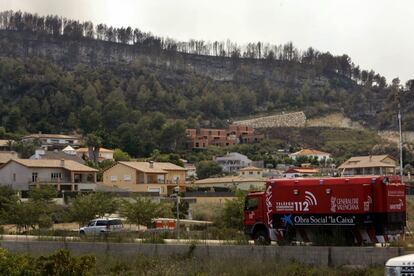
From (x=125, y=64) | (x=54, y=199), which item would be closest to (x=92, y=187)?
(x=54, y=199)

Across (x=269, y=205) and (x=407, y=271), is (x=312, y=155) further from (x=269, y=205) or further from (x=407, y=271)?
(x=407, y=271)

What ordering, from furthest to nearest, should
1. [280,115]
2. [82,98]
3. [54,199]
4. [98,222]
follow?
[280,115]
[82,98]
[54,199]
[98,222]

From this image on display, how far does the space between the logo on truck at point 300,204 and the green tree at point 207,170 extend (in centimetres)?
7829

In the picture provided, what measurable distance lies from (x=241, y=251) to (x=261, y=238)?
11.4ft

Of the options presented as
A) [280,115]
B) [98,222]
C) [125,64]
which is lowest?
[98,222]

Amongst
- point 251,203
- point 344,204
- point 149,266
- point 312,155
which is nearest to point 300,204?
point 344,204

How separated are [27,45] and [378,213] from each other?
18089 cm

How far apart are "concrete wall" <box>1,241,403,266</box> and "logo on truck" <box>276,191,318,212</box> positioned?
2.90 meters

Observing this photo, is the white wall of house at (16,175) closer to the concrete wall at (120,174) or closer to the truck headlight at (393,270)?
the concrete wall at (120,174)

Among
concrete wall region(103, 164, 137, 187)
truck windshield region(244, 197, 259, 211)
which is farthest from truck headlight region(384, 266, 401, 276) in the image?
concrete wall region(103, 164, 137, 187)

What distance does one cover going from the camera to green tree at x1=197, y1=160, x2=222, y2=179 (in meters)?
105

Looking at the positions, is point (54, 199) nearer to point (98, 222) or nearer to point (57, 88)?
point (98, 222)

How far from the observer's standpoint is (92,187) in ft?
243

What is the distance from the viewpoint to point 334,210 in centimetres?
2528
